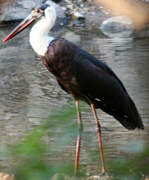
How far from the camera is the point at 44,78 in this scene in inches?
253

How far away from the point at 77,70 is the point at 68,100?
1.84m

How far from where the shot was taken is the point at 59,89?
5.88m

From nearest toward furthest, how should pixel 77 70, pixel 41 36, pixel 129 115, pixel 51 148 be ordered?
pixel 51 148
pixel 41 36
pixel 77 70
pixel 129 115

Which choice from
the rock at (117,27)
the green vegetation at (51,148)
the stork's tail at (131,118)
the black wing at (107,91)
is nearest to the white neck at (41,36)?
the black wing at (107,91)

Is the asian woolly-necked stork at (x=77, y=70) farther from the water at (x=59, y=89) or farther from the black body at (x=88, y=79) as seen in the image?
the water at (x=59, y=89)

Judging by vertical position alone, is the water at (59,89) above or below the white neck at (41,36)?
below

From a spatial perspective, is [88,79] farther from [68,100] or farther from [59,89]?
[59,89]

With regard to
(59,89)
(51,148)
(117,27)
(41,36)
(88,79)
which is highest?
(51,148)

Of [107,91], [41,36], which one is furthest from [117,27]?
[41,36]

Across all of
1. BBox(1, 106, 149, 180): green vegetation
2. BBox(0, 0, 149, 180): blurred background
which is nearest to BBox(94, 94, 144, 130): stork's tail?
BBox(0, 0, 149, 180): blurred background

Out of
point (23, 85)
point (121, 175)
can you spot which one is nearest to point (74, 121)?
point (121, 175)

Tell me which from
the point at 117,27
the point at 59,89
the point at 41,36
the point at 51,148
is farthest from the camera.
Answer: the point at 117,27

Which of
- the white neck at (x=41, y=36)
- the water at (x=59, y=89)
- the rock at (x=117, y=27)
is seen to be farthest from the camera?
the rock at (x=117, y=27)

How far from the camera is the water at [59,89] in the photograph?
4223 millimetres
